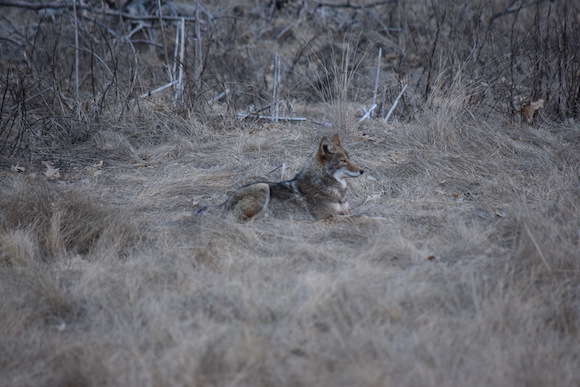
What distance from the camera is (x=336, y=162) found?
6.69 m

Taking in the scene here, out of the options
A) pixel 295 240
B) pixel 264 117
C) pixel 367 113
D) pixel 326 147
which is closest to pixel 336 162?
pixel 326 147

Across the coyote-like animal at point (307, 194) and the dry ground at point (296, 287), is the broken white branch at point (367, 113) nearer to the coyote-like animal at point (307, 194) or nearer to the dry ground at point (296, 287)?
the dry ground at point (296, 287)

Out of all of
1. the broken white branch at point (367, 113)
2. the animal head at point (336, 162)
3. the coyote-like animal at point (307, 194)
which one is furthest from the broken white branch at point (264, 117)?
the animal head at point (336, 162)

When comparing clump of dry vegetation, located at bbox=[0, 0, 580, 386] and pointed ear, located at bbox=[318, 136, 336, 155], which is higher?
pointed ear, located at bbox=[318, 136, 336, 155]

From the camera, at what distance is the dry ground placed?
333 centimetres

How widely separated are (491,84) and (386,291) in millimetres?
6600

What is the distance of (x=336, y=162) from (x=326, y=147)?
0.73ft

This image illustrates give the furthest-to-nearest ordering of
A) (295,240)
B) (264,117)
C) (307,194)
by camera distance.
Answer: (264,117), (307,194), (295,240)

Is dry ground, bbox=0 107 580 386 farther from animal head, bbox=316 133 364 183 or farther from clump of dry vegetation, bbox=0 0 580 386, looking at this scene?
animal head, bbox=316 133 364 183

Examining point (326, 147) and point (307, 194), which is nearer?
point (307, 194)

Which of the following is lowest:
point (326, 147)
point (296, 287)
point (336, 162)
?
point (296, 287)

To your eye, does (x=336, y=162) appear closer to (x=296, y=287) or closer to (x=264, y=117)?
(x=296, y=287)

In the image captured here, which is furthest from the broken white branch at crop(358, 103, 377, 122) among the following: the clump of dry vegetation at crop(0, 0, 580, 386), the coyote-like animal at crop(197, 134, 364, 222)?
the coyote-like animal at crop(197, 134, 364, 222)

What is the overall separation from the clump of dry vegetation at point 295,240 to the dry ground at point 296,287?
0.02 metres
